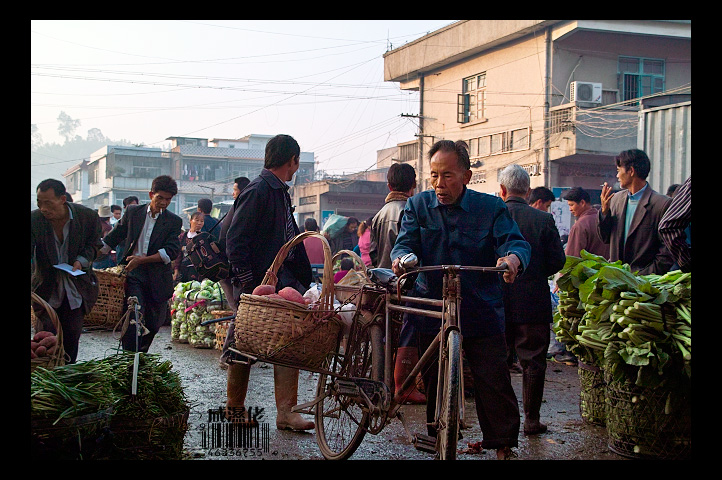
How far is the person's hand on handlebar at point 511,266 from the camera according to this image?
3898 mm

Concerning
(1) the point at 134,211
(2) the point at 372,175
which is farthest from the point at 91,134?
(1) the point at 134,211

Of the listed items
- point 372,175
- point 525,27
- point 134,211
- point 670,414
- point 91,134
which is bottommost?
point 670,414

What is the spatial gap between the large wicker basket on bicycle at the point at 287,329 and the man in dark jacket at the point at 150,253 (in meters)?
2.85

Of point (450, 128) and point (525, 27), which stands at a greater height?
point (525, 27)

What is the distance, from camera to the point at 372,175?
50.1 m

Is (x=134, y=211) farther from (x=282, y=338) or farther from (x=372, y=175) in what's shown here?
(x=372, y=175)

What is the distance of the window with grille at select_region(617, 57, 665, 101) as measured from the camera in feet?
89.1

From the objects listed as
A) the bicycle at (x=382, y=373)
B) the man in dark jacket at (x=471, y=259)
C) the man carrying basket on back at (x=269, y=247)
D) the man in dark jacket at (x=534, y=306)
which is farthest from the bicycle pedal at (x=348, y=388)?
the man in dark jacket at (x=534, y=306)

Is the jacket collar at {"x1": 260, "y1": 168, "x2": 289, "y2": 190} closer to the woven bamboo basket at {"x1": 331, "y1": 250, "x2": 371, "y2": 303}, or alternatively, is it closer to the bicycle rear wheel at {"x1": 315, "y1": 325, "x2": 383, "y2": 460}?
the woven bamboo basket at {"x1": 331, "y1": 250, "x2": 371, "y2": 303}

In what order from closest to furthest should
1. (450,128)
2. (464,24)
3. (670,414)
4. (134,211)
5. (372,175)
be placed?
(670,414) < (134,211) < (464,24) < (450,128) < (372,175)

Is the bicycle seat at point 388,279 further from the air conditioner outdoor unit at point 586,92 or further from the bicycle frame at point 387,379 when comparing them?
the air conditioner outdoor unit at point 586,92

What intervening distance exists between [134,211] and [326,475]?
4.07 metres

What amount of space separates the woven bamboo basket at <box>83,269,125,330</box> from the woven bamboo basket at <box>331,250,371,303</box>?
5.27 metres

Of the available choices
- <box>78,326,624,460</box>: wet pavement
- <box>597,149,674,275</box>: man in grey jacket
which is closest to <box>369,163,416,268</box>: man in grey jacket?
<box>78,326,624,460</box>: wet pavement
